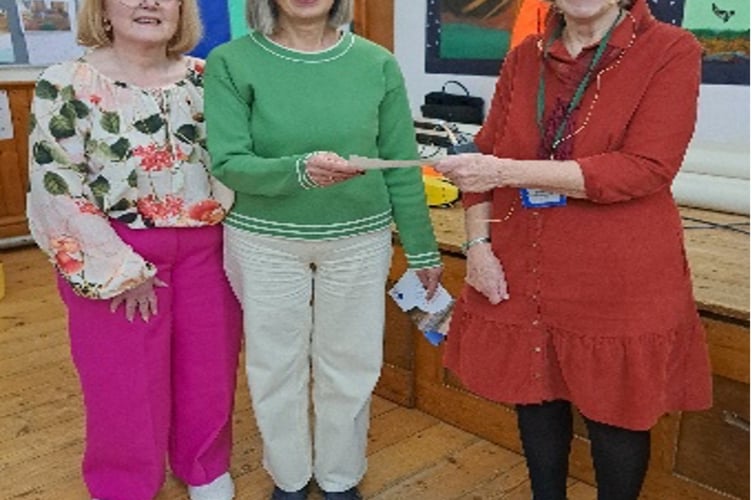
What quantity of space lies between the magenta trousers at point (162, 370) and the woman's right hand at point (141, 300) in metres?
0.02

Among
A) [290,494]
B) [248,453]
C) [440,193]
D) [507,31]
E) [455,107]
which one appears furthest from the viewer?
[455,107]

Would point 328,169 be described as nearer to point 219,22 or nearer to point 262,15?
point 262,15

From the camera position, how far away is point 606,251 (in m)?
1.35

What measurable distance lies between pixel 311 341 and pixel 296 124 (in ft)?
1.66

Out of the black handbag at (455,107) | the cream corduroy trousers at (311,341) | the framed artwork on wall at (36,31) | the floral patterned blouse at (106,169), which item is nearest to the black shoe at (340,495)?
the cream corduroy trousers at (311,341)

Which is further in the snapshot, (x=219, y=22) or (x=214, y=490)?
(x=219, y=22)

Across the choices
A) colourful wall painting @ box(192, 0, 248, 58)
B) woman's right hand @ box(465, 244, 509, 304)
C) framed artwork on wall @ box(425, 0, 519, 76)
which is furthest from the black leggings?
colourful wall painting @ box(192, 0, 248, 58)

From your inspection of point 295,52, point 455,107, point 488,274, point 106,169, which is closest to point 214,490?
point 106,169

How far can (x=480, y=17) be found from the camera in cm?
280

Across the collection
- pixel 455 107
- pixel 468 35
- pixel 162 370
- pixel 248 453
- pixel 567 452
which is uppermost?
pixel 468 35

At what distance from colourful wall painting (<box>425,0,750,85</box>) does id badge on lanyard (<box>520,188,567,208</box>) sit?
110cm

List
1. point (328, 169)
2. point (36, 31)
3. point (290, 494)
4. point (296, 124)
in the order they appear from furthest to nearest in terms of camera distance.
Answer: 1. point (36, 31)
2. point (290, 494)
3. point (296, 124)
4. point (328, 169)

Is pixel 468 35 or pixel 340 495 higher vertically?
pixel 468 35

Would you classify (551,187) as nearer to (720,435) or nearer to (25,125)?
(720,435)
